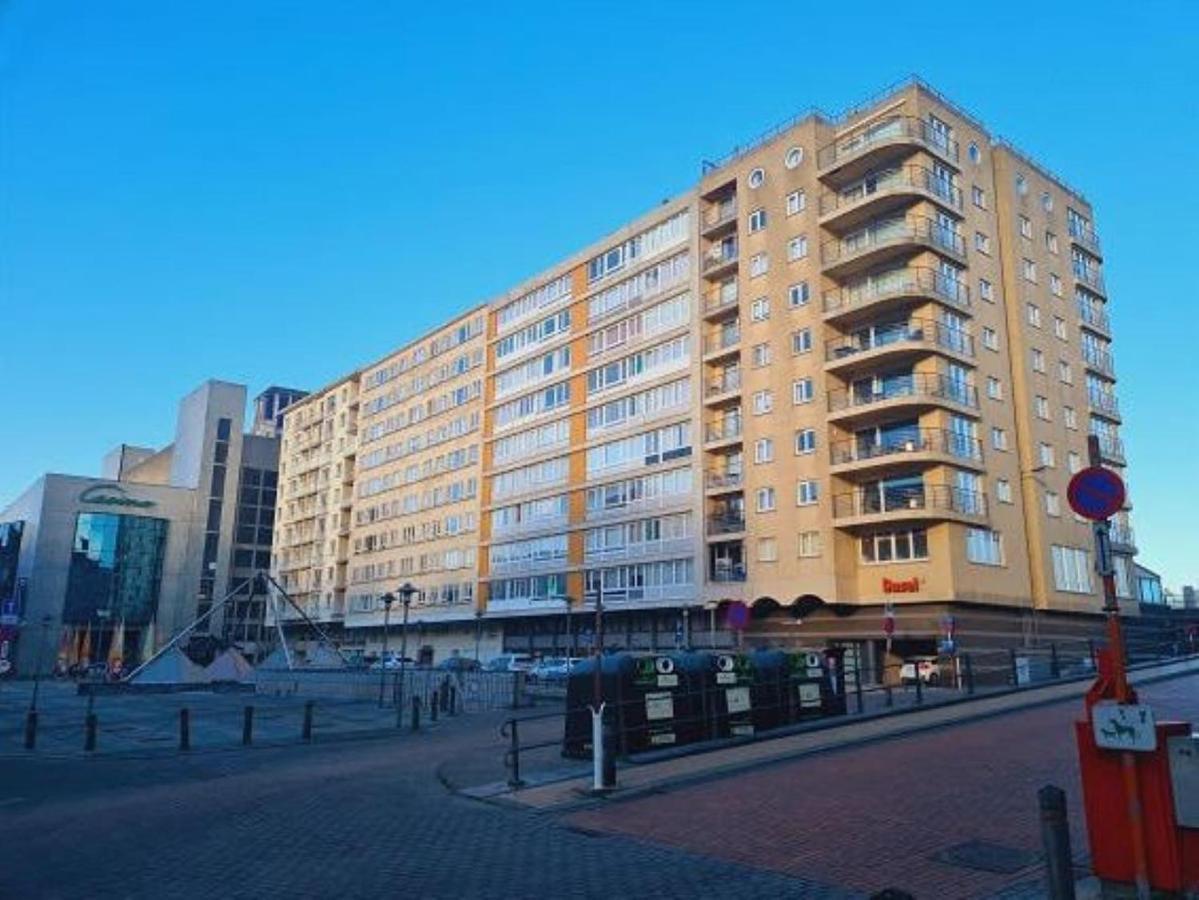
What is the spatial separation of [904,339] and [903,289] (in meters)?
2.23

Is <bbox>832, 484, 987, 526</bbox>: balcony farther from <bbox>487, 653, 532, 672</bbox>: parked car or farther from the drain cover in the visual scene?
the drain cover

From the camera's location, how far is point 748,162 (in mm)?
51750

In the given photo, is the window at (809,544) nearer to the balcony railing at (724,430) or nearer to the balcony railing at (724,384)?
the balcony railing at (724,430)

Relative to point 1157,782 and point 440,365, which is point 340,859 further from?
point 440,365

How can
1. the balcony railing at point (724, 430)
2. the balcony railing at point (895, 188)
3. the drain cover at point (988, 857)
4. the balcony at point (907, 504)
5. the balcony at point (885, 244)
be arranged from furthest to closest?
the balcony railing at point (724, 430)
the balcony railing at point (895, 188)
the balcony at point (885, 244)
the balcony at point (907, 504)
the drain cover at point (988, 857)

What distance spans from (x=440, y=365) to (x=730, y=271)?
106 feet

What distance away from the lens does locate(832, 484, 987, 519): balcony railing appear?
40656mm

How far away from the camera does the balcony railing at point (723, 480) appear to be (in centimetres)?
4909

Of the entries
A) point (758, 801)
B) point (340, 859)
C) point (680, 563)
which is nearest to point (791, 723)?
point (758, 801)

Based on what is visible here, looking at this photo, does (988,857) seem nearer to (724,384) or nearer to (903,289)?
(903,289)

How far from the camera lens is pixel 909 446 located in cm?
4194

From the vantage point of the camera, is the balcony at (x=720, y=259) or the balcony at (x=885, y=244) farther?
the balcony at (x=720, y=259)

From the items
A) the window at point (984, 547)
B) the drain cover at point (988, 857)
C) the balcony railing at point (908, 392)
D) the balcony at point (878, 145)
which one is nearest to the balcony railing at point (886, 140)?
the balcony at point (878, 145)

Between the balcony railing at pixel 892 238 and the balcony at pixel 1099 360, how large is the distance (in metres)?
13.0
